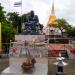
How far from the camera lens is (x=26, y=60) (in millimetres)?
15344

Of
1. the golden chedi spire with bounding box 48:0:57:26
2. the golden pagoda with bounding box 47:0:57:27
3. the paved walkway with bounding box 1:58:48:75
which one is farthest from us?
the golden chedi spire with bounding box 48:0:57:26

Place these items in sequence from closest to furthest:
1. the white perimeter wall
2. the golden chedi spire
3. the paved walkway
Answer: the paved walkway → the white perimeter wall → the golden chedi spire

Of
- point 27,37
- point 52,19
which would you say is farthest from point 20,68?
point 52,19

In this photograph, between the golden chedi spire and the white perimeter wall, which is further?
→ the golden chedi spire

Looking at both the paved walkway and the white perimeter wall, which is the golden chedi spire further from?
the paved walkway

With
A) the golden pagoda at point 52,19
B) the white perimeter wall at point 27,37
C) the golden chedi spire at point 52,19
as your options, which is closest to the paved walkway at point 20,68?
the white perimeter wall at point 27,37

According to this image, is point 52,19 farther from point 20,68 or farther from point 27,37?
point 20,68

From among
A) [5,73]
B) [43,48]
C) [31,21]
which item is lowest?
[5,73]

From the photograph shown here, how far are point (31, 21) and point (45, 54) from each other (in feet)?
7.14

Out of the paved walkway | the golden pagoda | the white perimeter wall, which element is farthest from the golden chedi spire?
the paved walkway

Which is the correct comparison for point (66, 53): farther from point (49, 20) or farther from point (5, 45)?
point (49, 20)

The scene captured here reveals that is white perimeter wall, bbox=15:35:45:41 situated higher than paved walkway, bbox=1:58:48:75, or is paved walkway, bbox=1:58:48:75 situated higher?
white perimeter wall, bbox=15:35:45:41

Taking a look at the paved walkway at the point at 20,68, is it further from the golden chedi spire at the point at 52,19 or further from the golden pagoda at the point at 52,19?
the golden chedi spire at the point at 52,19

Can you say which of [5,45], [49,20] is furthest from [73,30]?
[5,45]
